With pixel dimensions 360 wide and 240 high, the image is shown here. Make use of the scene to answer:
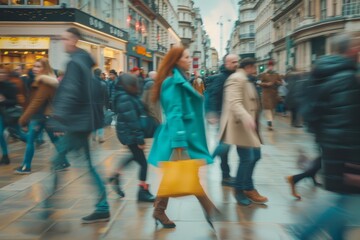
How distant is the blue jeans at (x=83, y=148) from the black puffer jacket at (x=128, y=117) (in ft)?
2.14

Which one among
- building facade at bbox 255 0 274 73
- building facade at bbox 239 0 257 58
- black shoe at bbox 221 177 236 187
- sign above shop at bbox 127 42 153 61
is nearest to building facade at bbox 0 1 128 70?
sign above shop at bbox 127 42 153 61

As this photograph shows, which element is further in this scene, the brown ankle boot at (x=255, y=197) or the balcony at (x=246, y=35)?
the balcony at (x=246, y=35)

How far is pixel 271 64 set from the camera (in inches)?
536

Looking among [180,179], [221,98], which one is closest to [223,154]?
[221,98]

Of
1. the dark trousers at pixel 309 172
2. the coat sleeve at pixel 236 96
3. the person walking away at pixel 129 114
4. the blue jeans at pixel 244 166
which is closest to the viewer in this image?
the coat sleeve at pixel 236 96

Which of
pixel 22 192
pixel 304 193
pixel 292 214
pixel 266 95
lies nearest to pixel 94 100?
pixel 22 192

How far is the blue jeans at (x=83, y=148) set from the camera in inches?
176

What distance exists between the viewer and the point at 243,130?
5.19 meters

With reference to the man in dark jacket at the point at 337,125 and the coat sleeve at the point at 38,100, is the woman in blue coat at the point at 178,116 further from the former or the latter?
the coat sleeve at the point at 38,100

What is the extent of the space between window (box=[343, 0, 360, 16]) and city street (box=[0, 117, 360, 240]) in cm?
2611

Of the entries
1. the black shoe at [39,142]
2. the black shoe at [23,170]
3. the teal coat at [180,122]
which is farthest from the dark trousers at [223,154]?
the black shoe at [39,142]

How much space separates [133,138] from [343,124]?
112 inches

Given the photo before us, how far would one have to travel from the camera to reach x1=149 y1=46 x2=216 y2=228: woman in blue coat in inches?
158

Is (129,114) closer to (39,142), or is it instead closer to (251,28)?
(39,142)
